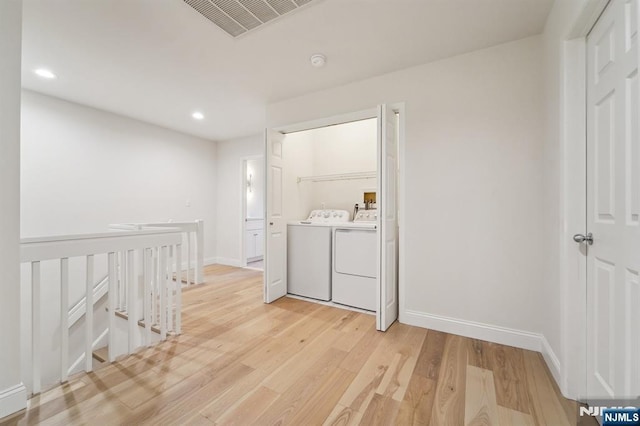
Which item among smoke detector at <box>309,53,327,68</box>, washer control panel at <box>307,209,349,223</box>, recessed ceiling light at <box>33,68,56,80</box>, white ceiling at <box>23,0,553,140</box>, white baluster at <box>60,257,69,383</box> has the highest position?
recessed ceiling light at <box>33,68,56,80</box>

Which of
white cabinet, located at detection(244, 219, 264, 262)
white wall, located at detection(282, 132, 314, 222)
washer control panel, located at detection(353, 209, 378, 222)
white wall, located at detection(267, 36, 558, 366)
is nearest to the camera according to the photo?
white wall, located at detection(267, 36, 558, 366)

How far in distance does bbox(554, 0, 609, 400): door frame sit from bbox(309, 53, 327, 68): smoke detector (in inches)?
64.2

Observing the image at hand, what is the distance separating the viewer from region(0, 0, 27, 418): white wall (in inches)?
52.4

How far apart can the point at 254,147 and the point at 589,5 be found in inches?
173

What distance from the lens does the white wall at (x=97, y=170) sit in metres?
3.06

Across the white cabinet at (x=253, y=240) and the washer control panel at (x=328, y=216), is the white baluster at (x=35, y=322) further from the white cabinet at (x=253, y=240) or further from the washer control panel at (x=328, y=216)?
the white cabinet at (x=253, y=240)

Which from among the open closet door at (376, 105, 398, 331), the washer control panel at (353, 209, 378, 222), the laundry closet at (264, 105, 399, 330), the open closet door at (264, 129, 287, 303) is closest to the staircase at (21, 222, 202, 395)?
the open closet door at (264, 129, 287, 303)

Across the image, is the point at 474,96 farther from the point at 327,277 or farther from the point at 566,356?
the point at 327,277

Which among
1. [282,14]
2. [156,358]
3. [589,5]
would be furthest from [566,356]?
[282,14]

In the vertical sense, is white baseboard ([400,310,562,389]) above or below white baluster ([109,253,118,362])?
below

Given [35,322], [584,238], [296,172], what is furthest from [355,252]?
[35,322]

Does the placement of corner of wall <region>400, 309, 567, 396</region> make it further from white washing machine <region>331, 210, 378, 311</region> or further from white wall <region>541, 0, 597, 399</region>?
white washing machine <region>331, 210, 378, 311</region>

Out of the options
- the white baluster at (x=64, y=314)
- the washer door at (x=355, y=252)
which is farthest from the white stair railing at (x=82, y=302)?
the washer door at (x=355, y=252)

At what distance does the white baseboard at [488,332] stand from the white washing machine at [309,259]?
0.98 m
